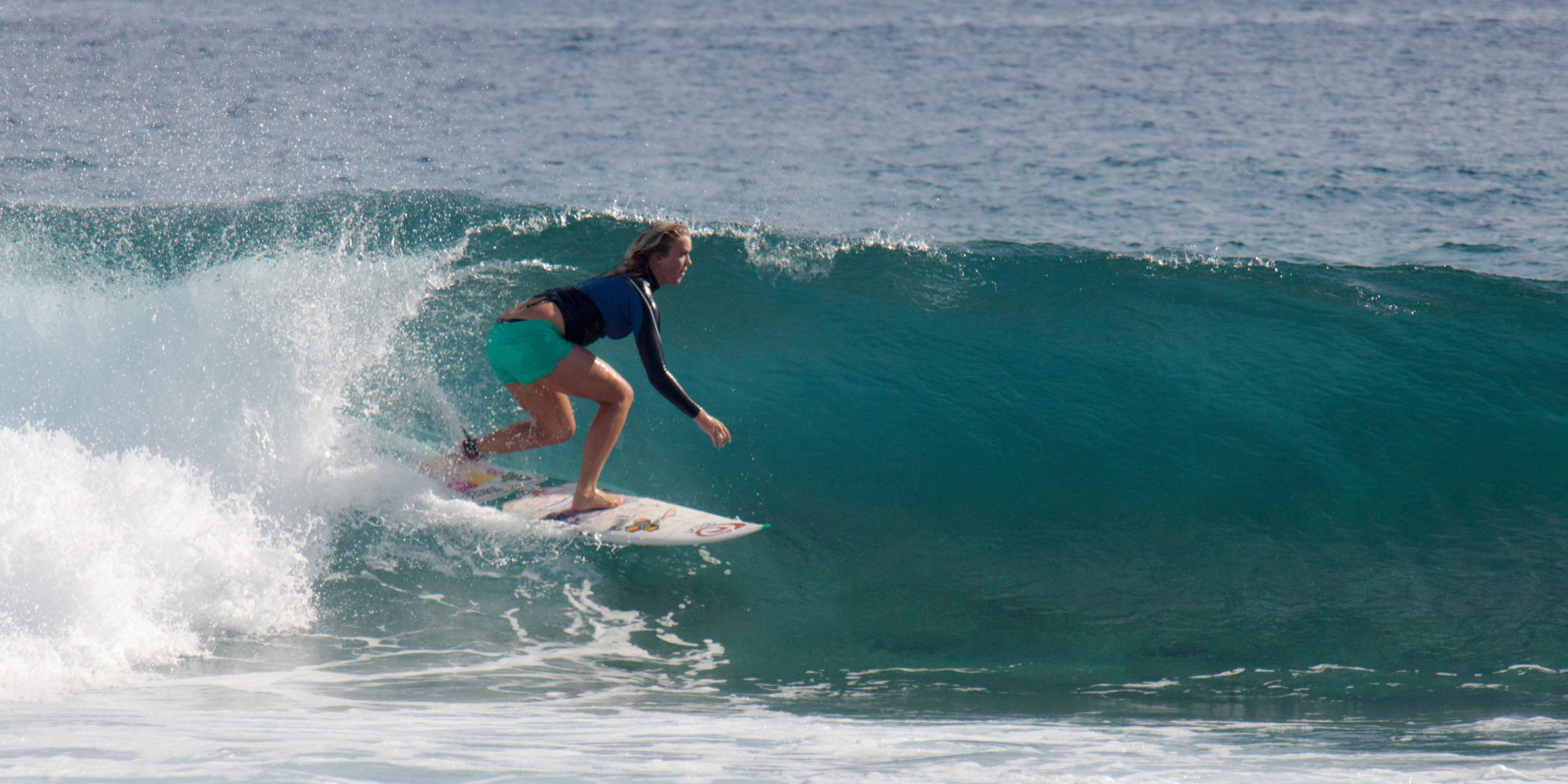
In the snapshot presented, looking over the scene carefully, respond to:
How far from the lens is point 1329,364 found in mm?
7176

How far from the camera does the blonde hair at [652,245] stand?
15.4 ft

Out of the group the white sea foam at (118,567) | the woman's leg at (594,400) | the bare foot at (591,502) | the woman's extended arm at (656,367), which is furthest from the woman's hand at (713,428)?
the white sea foam at (118,567)

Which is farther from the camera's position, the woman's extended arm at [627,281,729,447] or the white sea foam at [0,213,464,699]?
the woman's extended arm at [627,281,729,447]

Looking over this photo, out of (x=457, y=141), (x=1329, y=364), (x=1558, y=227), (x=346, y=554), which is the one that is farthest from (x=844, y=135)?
(x=346, y=554)

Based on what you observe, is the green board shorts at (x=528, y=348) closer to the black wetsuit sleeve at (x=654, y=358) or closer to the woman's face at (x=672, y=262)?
the black wetsuit sleeve at (x=654, y=358)

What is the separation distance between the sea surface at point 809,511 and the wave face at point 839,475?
0.03 metres

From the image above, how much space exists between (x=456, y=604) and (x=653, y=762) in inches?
86.5

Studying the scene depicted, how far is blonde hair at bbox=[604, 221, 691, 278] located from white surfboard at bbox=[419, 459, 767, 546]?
1.28m

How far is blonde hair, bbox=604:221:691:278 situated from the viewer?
15.4 feet

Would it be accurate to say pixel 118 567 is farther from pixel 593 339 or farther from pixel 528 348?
pixel 593 339

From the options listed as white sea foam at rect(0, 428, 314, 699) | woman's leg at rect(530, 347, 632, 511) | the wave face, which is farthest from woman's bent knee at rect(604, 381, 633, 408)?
white sea foam at rect(0, 428, 314, 699)

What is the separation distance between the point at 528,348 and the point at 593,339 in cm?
29

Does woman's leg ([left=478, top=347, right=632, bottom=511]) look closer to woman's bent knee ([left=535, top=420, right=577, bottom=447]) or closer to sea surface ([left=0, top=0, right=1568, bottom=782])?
woman's bent knee ([left=535, top=420, right=577, bottom=447])

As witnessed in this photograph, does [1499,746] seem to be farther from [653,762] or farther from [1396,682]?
[653,762]
